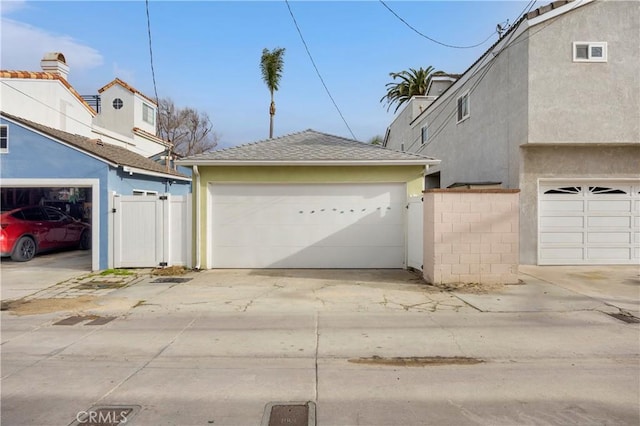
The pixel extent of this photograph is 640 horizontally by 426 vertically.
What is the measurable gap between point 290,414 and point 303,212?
25.8 feet

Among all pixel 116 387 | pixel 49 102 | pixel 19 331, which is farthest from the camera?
pixel 49 102

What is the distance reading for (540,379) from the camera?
416 centimetres

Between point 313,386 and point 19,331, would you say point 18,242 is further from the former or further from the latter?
point 313,386

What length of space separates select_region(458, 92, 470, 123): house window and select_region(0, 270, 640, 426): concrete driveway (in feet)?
27.4

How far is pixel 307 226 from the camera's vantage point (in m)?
11.1

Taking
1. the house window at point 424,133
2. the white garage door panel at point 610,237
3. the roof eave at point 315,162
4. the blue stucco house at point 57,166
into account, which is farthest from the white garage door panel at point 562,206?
the blue stucco house at point 57,166

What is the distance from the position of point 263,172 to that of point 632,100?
986 centimetres

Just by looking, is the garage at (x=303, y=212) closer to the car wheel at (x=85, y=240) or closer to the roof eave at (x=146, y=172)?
the roof eave at (x=146, y=172)

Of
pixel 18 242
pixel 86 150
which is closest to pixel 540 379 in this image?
pixel 86 150

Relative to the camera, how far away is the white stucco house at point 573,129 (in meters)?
10.8

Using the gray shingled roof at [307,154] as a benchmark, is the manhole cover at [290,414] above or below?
below

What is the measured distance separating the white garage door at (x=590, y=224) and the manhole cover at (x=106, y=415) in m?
10.8

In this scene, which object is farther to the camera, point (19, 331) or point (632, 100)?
point (632, 100)

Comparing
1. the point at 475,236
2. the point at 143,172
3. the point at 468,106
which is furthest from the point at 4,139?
the point at 468,106
